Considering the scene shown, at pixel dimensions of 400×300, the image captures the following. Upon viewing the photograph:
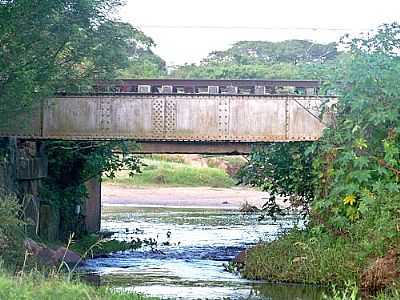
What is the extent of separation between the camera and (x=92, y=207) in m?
33.0

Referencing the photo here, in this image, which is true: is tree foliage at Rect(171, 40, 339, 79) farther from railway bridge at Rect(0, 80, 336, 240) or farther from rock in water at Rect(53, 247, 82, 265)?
rock in water at Rect(53, 247, 82, 265)

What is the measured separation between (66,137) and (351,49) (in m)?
7.77

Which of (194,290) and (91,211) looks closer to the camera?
(194,290)

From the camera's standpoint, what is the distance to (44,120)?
82.7 ft

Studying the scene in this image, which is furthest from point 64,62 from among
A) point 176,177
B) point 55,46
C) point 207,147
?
point 176,177

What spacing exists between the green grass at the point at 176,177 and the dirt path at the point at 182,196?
1265mm

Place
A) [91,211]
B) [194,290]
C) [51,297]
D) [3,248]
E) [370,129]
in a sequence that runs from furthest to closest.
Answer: [91,211] → [370,129] → [194,290] → [3,248] → [51,297]

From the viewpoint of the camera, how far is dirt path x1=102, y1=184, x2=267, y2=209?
5194 cm

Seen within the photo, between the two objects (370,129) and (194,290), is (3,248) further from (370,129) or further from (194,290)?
(370,129)

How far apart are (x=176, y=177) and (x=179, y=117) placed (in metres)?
37.2

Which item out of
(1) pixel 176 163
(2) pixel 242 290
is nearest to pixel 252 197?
(1) pixel 176 163

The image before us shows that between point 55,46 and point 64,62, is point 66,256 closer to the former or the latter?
point 64,62

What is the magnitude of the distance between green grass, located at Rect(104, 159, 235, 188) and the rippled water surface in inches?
615

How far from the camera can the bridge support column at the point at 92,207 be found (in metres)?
31.9
